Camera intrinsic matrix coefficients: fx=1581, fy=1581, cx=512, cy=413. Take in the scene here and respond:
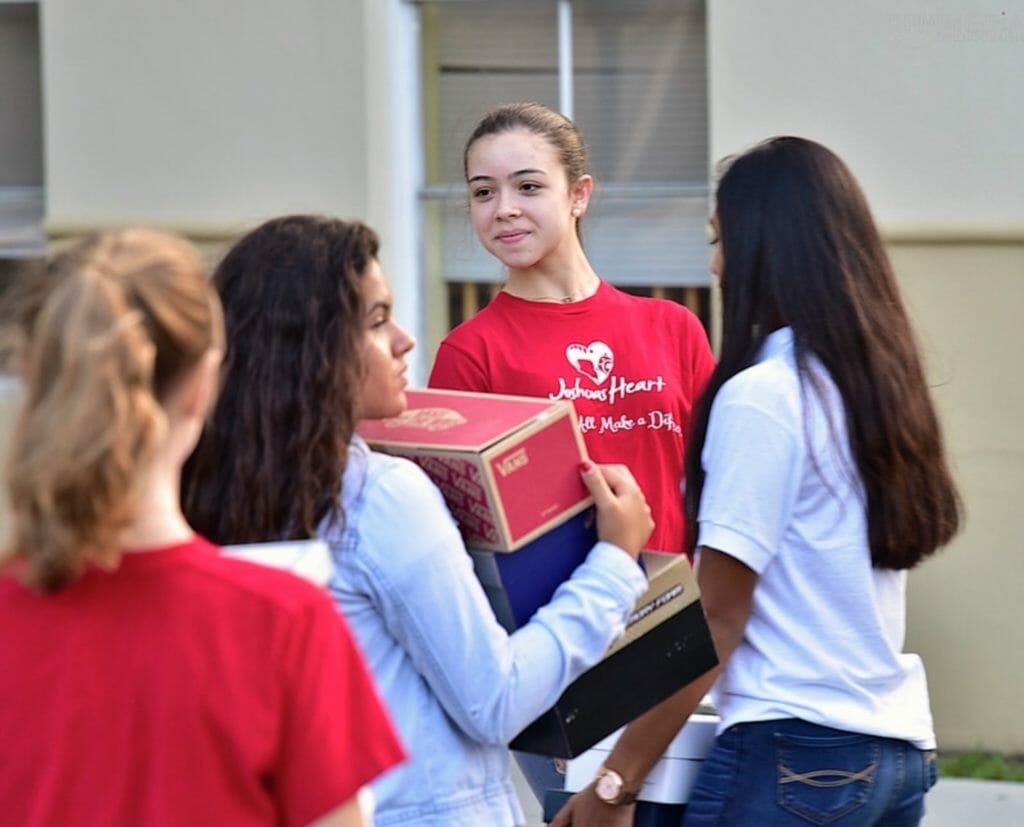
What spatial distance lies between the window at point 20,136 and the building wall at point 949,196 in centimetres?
257

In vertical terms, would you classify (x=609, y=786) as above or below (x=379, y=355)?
below

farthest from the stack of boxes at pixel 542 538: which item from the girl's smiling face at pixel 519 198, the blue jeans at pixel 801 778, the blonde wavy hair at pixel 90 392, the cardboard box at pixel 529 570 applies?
the girl's smiling face at pixel 519 198

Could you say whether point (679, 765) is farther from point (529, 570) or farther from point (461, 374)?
point (461, 374)

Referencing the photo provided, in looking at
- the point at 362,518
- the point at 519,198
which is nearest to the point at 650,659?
the point at 362,518

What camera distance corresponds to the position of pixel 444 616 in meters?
1.88

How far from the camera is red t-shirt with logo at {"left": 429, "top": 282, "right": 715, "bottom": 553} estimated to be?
3.16 m

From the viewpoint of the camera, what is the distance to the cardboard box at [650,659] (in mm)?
2135

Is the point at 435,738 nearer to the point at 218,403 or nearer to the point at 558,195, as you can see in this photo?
the point at 218,403

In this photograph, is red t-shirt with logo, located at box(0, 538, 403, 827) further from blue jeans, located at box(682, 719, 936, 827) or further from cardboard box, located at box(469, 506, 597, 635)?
blue jeans, located at box(682, 719, 936, 827)

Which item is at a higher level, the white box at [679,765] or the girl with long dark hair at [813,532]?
the girl with long dark hair at [813,532]

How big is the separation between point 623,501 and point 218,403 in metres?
0.55

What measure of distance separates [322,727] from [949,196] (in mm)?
3895

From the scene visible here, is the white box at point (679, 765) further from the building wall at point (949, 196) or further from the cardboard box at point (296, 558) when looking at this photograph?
the building wall at point (949, 196)

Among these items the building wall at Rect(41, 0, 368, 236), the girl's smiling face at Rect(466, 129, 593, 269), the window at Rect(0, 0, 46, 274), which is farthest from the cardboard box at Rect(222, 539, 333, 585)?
the window at Rect(0, 0, 46, 274)
